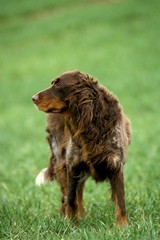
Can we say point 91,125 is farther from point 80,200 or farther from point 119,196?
point 80,200

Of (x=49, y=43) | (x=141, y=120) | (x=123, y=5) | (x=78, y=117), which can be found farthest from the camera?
(x=123, y=5)

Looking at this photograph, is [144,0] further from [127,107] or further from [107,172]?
[107,172]

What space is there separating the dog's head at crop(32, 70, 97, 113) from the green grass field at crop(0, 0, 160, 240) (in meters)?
1.02

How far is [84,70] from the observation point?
2394 cm

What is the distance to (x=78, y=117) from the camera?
5.03m

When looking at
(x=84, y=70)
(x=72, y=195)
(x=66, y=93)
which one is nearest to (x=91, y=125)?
(x=66, y=93)

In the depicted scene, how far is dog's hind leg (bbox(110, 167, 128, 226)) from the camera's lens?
5.04 metres

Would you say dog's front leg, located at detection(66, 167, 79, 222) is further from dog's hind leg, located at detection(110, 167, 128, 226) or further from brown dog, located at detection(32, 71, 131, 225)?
dog's hind leg, located at detection(110, 167, 128, 226)

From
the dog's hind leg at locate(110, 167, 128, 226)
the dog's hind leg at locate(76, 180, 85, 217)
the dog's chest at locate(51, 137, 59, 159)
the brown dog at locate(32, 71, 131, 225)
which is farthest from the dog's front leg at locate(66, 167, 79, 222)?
the dog's chest at locate(51, 137, 59, 159)

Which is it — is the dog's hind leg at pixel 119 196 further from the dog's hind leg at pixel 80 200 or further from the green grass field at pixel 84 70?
the dog's hind leg at pixel 80 200

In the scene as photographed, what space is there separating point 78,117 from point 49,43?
26.2 metres

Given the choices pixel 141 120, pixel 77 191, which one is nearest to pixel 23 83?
pixel 141 120

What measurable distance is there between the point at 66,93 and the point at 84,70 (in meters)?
19.0

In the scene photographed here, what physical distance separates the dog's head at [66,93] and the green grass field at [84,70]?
40.3 inches
